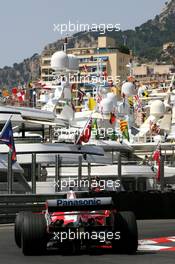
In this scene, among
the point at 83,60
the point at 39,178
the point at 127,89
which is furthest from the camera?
the point at 83,60

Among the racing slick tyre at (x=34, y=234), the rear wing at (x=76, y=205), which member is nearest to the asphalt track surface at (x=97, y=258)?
the racing slick tyre at (x=34, y=234)

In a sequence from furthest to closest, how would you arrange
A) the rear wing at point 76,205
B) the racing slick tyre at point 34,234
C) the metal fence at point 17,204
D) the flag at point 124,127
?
the flag at point 124,127 → the metal fence at point 17,204 → the rear wing at point 76,205 → the racing slick tyre at point 34,234

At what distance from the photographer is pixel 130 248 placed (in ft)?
39.0

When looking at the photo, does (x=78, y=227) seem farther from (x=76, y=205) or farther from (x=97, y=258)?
(x=97, y=258)

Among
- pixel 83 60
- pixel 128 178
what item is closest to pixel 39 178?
pixel 128 178

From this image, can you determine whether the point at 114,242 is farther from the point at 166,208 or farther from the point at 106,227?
the point at 166,208

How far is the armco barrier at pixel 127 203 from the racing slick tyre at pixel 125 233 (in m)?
10.2

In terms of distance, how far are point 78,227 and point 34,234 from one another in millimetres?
691

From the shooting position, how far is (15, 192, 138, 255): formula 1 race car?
1154cm

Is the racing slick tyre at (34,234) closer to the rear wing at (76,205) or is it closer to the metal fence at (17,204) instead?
the rear wing at (76,205)

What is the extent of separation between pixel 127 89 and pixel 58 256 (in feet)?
152

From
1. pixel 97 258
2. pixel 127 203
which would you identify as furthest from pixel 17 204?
pixel 97 258

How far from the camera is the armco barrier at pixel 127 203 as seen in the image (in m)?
21.8

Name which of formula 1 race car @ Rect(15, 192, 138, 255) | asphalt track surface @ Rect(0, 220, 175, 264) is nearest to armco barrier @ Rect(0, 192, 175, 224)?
asphalt track surface @ Rect(0, 220, 175, 264)
